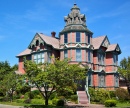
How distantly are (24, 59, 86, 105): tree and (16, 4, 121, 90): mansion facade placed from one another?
48.1ft

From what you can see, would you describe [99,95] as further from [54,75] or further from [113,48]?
[54,75]

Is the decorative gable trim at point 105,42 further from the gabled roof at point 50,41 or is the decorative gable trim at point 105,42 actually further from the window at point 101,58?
the gabled roof at point 50,41

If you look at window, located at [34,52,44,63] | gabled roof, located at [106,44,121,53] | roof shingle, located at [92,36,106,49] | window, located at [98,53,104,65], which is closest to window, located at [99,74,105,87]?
window, located at [98,53,104,65]

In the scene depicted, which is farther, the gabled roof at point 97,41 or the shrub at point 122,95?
the gabled roof at point 97,41

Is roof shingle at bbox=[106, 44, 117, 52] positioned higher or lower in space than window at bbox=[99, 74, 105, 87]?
higher

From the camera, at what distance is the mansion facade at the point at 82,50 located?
144 feet

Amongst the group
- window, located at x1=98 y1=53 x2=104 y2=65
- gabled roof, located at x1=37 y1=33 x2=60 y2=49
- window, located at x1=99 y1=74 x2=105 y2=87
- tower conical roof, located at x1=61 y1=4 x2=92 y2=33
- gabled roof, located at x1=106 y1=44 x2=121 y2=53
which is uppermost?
tower conical roof, located at x1=61 y1=4 x2=92 y2=33

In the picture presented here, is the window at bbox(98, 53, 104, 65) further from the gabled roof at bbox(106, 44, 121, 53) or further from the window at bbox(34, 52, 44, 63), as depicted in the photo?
the window at bbox(34, 52, 44, 63)

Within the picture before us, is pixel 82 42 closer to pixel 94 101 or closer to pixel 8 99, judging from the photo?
pixel 94 101

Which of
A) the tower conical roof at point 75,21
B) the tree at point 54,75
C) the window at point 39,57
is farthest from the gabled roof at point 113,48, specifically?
the tree at point 54,75

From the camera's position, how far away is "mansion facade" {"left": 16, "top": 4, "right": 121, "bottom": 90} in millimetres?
44031

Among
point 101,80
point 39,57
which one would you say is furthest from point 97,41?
point 39,57

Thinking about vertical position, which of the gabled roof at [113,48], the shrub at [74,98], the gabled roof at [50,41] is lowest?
the shrub at [74,98]

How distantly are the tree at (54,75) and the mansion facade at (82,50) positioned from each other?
1466 cm
